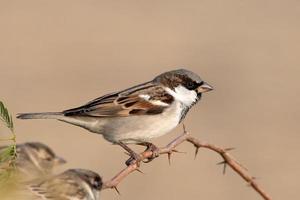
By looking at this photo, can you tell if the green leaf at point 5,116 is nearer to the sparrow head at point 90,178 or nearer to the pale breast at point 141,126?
the sparrow head at point 90,178

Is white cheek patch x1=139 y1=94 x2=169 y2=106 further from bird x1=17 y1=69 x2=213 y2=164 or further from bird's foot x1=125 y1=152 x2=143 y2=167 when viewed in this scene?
bird's foot x1=125 y1=152 x2=143 y2=167

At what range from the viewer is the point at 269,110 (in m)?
18.4

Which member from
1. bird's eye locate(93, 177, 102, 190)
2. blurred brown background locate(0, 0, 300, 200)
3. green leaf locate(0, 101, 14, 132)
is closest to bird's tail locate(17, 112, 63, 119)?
bird's eye locate(93, 177, 102, 190)

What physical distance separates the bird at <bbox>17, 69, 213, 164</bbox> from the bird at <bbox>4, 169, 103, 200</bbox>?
105 centimetres

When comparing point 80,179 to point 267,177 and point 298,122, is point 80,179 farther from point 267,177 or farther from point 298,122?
point 298,122

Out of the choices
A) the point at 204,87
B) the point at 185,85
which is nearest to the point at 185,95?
the point at 185,85

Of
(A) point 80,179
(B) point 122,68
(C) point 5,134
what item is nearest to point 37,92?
(B) point 122,68

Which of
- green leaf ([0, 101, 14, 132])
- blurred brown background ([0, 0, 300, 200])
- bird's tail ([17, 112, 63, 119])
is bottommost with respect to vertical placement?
blurred brown background ([0, 0, 300, 200])

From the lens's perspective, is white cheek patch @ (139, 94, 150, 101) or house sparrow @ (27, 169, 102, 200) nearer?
house sparrow @ (27, 169, 102, 200)

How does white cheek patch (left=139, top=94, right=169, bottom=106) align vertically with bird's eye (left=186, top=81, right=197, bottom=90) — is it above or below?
below

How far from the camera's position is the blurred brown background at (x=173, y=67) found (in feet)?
49.1

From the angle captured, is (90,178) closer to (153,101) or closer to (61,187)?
(61,187)

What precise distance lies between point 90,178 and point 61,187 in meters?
1.25

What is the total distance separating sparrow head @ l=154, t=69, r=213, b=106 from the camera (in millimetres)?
5961
